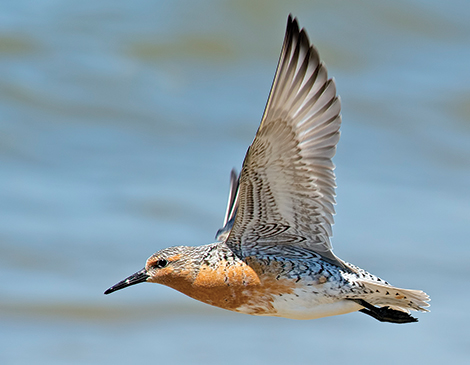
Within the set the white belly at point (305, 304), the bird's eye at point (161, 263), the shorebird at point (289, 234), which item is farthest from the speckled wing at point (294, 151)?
the bird's eye at point (161, 263)

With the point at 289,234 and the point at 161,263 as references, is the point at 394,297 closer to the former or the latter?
the point at 289,234

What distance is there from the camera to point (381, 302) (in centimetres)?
707

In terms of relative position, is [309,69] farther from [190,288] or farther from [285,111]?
[190,288]

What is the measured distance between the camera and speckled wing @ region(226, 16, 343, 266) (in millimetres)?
6215

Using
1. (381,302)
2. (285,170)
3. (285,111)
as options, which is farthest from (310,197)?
(381,302)

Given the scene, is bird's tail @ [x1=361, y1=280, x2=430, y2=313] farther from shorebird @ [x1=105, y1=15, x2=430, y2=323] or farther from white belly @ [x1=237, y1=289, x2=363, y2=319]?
white belly @ [x1=237, y1=289, x2=363, y2=319]

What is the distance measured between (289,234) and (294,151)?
794 mm

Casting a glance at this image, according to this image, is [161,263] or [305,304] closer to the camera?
[305,304]

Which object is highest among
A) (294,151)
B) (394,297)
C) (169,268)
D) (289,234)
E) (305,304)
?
(294,151)

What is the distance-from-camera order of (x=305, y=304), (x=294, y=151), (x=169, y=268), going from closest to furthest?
(x=294, y=151)
(x=305, y=304)
(x=169, y=268)

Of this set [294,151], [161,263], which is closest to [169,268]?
[161,263]

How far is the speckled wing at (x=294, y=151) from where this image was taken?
6.21 metres

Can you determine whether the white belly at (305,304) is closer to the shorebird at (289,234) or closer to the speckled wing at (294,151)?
the shorebird at (289,234)

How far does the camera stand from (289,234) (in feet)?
22.2
